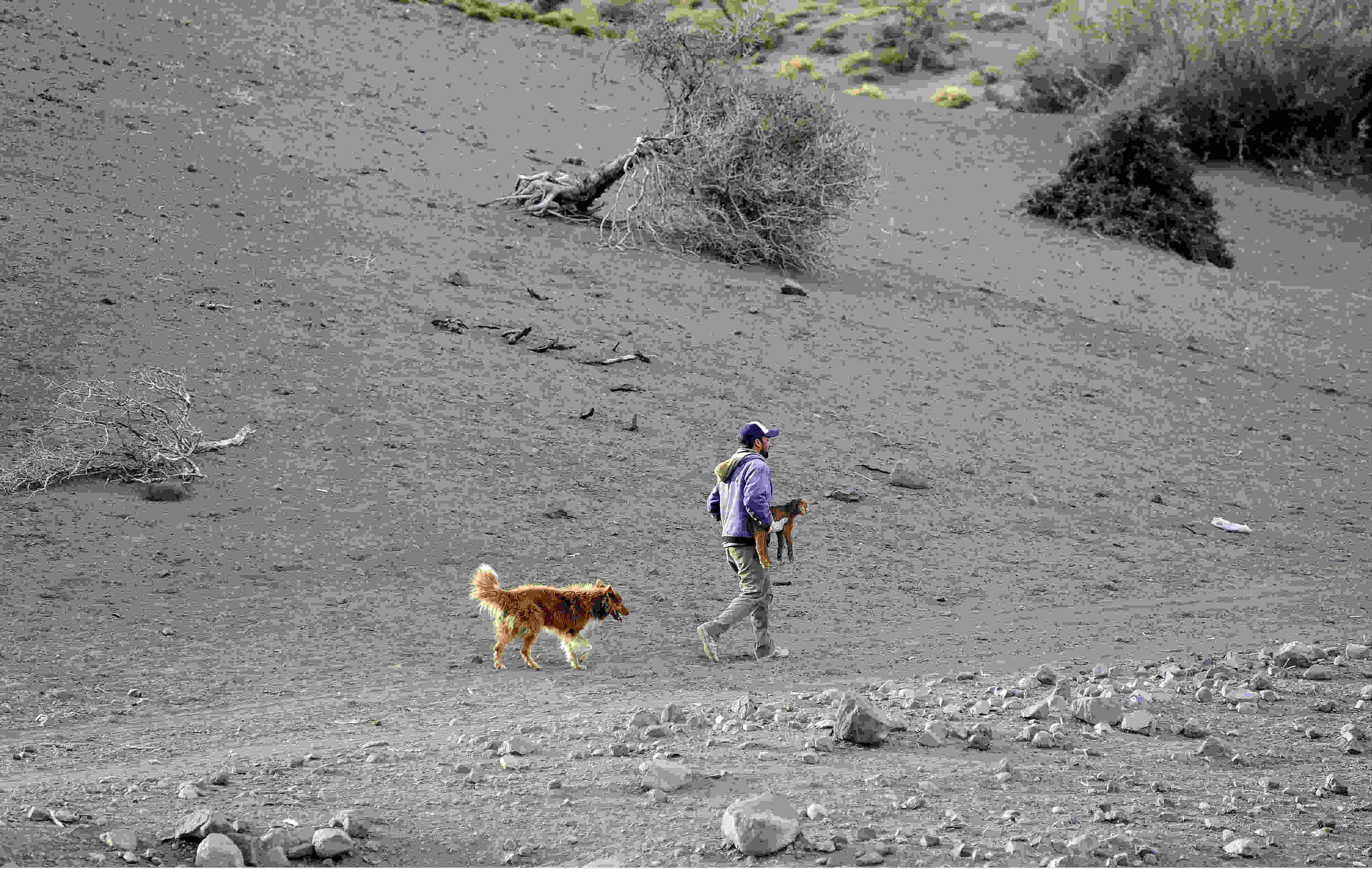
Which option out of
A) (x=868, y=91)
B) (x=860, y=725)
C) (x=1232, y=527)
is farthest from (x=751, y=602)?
(x=868, y=91)

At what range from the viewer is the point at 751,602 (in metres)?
8.25

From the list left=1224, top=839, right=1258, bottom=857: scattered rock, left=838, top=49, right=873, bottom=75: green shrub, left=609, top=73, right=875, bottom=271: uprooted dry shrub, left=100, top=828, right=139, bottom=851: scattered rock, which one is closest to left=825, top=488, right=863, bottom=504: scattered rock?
left=1224, top=839, right=1258, bottom=857: scattered rock

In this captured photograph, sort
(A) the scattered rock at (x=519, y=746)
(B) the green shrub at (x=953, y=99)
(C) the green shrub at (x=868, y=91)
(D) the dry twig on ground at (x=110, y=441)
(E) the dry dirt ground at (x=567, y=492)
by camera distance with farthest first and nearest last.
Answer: (C) the green shrub at (x=868, y=91) → (B) the green shrub at (x=953, y=99) → (D) the dry twig on ground at (x=110, y=441) → (A) the scattered rock at (x=519, y=746) → (E) the dry dirt ground at (x=567, y=492)

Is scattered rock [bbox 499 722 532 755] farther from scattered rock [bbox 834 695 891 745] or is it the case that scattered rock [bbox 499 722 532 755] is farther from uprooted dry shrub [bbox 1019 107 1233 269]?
uprooted dry shrub [bbox 1019 107 1233 269]

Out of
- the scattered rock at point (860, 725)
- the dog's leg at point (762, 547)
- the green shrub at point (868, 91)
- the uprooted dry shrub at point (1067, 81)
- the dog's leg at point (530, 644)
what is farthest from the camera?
the green shrub at point (868, 91)

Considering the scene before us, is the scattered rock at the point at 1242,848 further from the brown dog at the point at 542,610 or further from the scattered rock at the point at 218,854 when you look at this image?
the brown dog at the point at 542,610

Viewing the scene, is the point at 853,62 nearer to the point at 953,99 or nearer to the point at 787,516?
the point at 953,99

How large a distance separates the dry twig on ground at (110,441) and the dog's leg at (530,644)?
367cm

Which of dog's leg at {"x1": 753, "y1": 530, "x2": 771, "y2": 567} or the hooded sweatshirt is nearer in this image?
the hooded sweatshirt

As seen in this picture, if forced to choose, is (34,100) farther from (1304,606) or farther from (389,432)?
(1304,606)

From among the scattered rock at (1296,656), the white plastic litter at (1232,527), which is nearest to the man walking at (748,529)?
the scattered rock at (1296,656)

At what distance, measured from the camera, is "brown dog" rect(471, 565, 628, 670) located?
7.61 m

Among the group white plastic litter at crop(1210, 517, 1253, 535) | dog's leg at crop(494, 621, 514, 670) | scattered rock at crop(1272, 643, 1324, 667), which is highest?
scattered rock at crop(1272, 643, 1324, 667)

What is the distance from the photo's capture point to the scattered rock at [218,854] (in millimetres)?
4180
